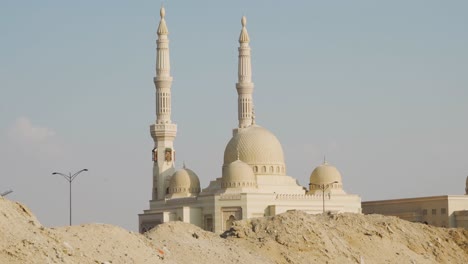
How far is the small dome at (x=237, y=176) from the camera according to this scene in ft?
301

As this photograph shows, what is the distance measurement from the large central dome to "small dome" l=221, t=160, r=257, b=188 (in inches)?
120

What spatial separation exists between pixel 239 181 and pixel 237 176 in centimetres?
42

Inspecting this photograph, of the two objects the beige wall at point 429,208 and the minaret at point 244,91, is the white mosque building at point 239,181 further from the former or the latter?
the beige wall at point 429,208

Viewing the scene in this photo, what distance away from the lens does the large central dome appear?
95.6m

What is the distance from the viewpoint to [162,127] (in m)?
98.2

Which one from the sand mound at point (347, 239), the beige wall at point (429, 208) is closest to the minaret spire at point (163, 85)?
the beige wall at point (429, 208)

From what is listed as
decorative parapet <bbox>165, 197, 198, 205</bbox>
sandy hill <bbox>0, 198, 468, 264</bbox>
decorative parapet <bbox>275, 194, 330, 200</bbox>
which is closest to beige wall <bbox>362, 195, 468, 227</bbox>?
decorative parapet <bbox>275, 194, 330, 200</bbox>

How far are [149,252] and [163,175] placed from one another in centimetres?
6281

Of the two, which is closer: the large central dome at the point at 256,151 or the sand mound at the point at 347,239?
the sand mound at the point at 347,239

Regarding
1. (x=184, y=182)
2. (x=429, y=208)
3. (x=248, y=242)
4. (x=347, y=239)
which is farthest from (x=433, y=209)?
(x=248, y=242)

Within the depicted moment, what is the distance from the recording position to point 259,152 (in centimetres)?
9581

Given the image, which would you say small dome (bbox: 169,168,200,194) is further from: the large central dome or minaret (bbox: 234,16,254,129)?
minaret (bbox: 234,16,254,129)

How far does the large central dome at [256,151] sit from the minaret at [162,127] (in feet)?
17.2

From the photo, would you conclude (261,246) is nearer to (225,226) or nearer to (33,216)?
(33,216)
